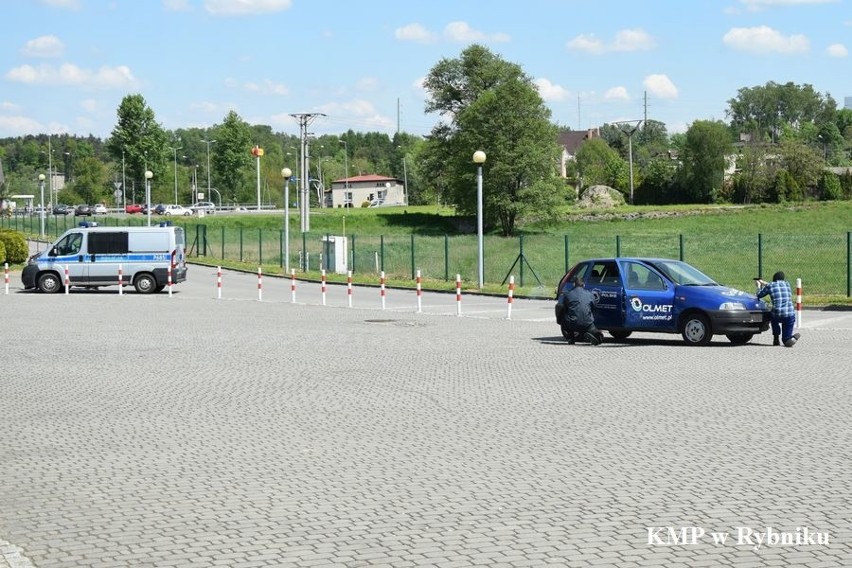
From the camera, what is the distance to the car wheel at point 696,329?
19.5m

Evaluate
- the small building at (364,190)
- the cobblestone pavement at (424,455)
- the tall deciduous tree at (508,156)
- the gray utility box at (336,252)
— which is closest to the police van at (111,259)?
the gray utility box at (336,252)

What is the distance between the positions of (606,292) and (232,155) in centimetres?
12811

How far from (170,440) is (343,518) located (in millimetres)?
3621

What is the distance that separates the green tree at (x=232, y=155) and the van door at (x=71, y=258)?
355 feet

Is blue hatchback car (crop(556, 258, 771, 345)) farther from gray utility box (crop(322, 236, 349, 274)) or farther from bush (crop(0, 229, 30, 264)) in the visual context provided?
bush (crop(0, 229, 30, 264))

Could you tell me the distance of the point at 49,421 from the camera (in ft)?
38.1

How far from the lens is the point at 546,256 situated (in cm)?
6028

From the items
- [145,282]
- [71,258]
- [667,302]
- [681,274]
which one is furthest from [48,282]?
[667,302]

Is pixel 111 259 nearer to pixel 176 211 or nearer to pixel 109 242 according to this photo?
pixel 109 242

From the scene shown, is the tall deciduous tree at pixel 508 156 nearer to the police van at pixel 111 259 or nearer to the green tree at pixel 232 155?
the police van at pixel 111 259

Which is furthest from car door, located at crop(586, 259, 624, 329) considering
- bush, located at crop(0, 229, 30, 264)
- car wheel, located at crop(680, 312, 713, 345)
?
bush, located at crop(0, 229, 30, 264)

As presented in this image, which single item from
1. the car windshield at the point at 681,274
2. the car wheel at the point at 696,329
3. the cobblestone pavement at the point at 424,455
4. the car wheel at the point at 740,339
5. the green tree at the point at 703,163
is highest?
the green tree at the point at 703,163

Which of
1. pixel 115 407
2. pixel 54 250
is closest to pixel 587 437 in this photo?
pixel 115 407

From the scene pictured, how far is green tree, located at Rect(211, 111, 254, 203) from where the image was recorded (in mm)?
144625
